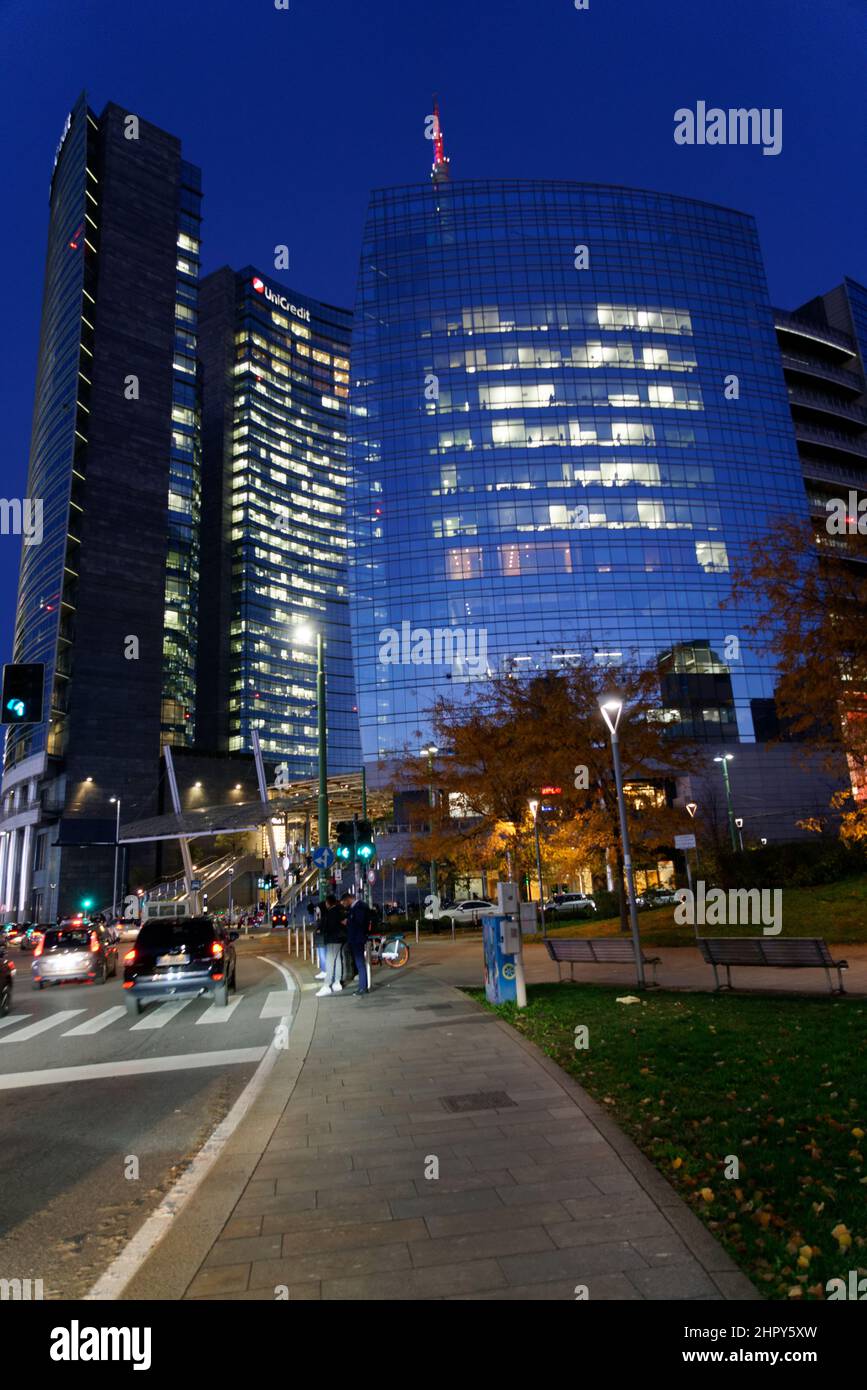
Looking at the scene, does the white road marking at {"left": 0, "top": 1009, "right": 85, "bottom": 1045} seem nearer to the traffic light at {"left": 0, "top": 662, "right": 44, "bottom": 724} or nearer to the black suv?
the black suv

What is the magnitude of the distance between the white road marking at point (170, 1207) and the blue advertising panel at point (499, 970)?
560 centimetres

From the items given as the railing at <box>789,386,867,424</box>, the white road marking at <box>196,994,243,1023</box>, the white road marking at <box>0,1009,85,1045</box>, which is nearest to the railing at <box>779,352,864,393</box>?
the railing at <box>789,386,867,424</box>

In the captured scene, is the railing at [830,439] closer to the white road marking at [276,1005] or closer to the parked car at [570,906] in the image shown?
the parked car at [570,906]

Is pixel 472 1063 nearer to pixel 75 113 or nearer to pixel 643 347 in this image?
pixel 643 347

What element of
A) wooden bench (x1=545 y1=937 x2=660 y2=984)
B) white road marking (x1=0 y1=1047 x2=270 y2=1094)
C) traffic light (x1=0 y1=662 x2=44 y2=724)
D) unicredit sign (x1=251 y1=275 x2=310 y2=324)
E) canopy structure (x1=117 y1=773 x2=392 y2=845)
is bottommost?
white road marking (x1=0 y1=1047 x2=270 y2=1094)

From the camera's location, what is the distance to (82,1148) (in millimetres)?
6828

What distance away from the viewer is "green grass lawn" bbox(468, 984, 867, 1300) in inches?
157

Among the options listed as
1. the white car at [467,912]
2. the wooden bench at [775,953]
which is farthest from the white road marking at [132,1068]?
the white car at [467,912]

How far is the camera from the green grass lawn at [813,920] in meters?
22.8

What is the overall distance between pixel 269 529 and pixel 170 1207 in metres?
161

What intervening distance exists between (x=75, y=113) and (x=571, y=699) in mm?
129859

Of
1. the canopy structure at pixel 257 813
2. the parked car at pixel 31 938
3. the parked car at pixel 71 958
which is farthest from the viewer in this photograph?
the canopy structure at pixel 257 813

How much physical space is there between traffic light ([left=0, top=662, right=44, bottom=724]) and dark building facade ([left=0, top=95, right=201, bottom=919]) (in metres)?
78.9
